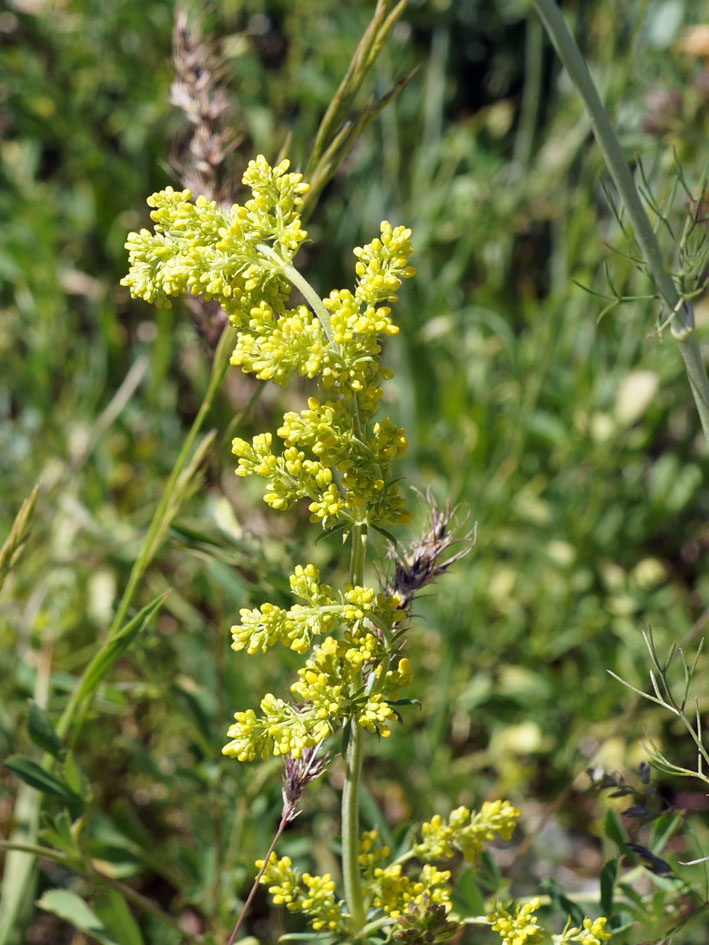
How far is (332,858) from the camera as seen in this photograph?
1707mm

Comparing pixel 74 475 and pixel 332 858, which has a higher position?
pixel 74 475

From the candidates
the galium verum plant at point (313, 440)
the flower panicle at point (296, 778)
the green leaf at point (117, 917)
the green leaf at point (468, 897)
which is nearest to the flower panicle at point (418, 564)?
the galium verum plant at point (313, 440)

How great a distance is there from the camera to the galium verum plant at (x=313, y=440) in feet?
2.48

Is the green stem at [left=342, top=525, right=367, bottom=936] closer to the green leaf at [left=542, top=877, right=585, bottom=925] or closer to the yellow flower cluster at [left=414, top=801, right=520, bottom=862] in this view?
the yellow flower cluster at [left=414, top=801, right=520, bottom=862]

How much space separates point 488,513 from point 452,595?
7.6 inches

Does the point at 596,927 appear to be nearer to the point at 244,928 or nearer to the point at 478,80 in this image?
the point at 244,928

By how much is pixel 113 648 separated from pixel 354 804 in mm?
358

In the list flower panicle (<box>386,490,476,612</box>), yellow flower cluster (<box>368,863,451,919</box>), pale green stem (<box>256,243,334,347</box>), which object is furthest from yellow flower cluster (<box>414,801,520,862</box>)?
pale green stem (<box>256,243,334,347</box>)

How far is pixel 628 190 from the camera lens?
859 millimetres

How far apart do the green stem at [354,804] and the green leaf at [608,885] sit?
28 cm

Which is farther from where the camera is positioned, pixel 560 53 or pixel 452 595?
pixel 452 595

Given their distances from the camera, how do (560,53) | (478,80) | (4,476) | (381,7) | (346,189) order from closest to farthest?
1. (560,53)
2. (381,7)
3. (4,476)
4. (346,189)
5. (478,80)

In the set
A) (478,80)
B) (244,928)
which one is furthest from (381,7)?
(478,80)

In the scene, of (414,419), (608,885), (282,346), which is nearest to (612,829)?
(608,885)
